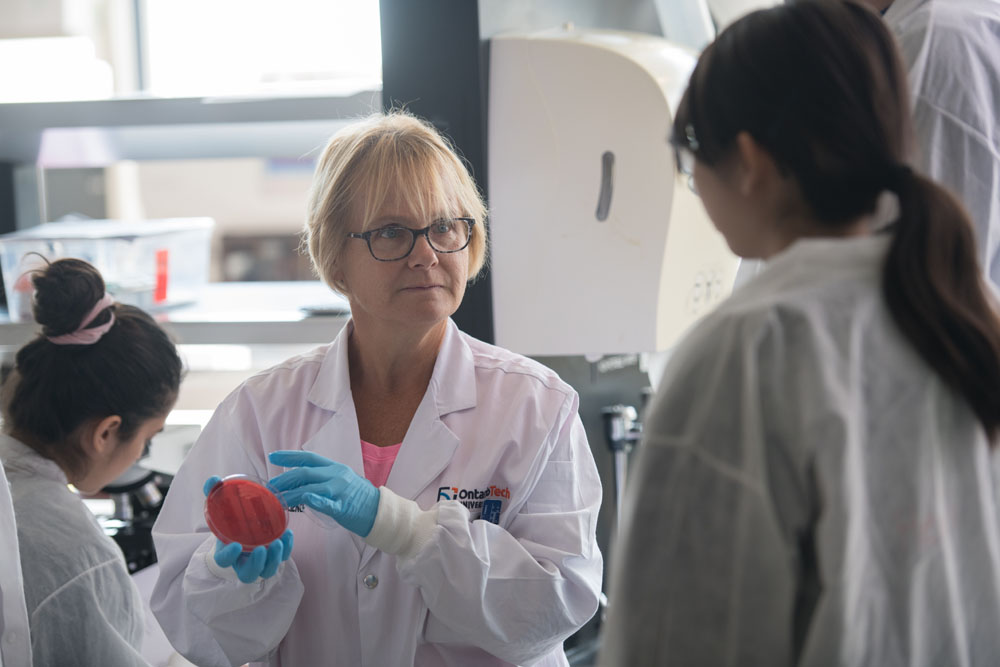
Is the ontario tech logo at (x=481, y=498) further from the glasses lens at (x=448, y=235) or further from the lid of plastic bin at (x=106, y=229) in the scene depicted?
the lid of plastic bin at (x=106, y=229)

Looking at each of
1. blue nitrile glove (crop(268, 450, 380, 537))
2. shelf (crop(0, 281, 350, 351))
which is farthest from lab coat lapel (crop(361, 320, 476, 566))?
shelf (crop(0, 281, 350, 351))

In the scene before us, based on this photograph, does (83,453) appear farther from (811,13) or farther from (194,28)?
(194,28)

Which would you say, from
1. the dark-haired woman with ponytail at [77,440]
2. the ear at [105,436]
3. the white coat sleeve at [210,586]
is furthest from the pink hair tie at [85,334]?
the white coat sleeve at [210,586]

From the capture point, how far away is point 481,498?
1.25m

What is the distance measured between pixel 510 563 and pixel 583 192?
79cm

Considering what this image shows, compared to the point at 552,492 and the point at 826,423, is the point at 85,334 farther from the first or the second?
the point at 826,423

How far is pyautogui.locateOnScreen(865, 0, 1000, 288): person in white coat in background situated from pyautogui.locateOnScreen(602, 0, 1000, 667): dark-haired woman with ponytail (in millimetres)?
445

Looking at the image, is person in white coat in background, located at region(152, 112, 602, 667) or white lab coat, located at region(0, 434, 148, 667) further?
white lab coat, located at region(0, 434, 148, 667)

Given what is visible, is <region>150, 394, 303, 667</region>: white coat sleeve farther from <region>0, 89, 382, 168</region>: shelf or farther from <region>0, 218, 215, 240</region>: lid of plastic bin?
<region>0, 218, 215, 240</region>: lid of plastic bin

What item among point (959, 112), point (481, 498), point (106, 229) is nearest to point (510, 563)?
point (481, 498)

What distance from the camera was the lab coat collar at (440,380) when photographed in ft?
4.30

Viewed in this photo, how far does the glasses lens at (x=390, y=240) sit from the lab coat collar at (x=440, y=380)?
163mm

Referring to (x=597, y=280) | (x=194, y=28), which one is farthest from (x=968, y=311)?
(x=194, y=28)

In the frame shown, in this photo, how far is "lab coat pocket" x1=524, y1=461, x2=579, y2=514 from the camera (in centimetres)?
126
